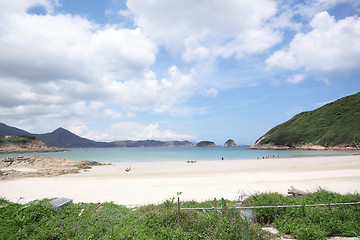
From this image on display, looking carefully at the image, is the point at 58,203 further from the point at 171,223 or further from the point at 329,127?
the point at 329,127

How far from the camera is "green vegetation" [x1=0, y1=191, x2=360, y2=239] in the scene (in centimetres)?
670

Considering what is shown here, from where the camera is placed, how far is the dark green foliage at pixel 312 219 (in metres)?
6.91

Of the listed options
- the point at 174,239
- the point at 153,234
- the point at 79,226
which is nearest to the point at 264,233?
the point at 174,239

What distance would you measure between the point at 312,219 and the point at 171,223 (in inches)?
216

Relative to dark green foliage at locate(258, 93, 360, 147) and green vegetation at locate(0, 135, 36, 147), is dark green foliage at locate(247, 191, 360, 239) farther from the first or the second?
green vegetation at locate(0, 135, 36, 147)

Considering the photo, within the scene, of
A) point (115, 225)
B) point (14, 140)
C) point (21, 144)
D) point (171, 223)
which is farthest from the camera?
point (14, 140)

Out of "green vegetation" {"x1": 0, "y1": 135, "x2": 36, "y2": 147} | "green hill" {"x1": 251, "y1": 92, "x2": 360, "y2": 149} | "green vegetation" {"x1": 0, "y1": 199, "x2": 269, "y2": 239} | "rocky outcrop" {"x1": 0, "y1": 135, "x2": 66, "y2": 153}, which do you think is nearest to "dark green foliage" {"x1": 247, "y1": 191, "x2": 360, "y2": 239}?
"green vegetation" {"x1": 0, "y1": 199, "x2": 269, "y2": 239}

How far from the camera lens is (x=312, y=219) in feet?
26.3

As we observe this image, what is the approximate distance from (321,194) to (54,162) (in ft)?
157

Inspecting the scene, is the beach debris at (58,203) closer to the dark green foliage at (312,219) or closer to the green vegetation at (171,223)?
the green vegetation at (171,223)

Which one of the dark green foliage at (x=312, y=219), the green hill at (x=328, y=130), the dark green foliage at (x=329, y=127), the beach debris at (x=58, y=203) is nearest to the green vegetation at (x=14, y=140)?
the beach debris at (x=58, y=203)

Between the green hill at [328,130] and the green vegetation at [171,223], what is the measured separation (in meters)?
115

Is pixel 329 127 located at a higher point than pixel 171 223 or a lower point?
higher

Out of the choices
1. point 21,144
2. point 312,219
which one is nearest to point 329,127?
point 312,219
